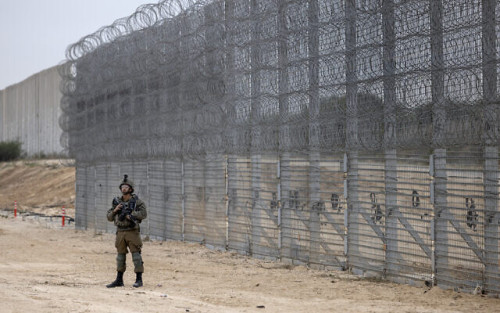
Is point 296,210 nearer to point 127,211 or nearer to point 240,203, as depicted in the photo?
point 240,203

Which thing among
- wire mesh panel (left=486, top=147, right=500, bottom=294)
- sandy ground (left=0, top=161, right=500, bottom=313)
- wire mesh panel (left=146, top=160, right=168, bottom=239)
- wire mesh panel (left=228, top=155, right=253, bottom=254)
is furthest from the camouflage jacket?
wire mesh panel (left=146, top=160, right=168, bottom=239)

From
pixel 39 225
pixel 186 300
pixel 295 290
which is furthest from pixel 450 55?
pixel 39 225

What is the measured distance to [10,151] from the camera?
55469 millimetres

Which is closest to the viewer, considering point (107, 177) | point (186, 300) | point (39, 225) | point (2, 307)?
point (2, 307)

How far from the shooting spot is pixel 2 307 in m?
7.70

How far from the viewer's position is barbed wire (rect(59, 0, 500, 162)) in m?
8.75

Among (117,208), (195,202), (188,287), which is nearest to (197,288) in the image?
(188,287)

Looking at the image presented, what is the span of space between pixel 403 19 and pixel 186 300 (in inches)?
180

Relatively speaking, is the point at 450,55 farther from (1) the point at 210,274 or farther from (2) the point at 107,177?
(2) the point at 107,177

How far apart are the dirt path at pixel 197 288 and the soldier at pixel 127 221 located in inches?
12.1

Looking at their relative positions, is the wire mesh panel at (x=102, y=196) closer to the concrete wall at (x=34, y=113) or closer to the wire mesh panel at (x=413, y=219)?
the wire mesh panel at (x=413, y=219)

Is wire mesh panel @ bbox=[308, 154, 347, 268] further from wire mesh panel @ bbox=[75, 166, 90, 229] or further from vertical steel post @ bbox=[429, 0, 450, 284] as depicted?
wire mesh panel @ bbox=[75, 166, 90, 229]

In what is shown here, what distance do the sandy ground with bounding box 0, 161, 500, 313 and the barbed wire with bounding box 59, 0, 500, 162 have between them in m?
1.90

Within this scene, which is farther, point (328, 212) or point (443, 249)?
point (328, 212)
